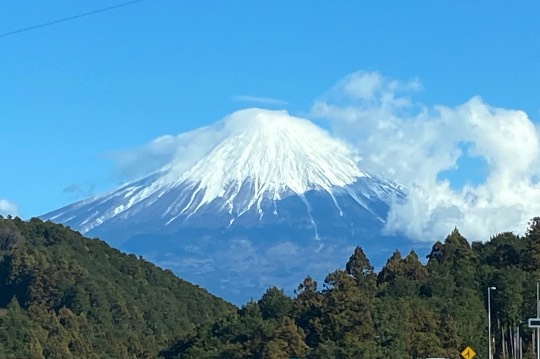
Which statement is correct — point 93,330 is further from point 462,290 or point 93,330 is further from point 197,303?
point 462,290

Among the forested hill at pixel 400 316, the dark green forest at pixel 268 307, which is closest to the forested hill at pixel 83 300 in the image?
the dark green forest at pixel 268 307

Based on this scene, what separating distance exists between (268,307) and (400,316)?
2053cm

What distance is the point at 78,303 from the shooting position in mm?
111562

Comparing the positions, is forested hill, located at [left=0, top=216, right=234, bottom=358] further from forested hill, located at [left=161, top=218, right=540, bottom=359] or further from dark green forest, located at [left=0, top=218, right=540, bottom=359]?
forested hill, located at [left=161, top=218, right=540, bottom=359]

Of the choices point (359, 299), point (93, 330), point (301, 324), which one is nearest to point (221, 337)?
point (301, 324)

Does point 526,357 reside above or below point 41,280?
below

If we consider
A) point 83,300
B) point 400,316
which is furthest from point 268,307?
point 83,300

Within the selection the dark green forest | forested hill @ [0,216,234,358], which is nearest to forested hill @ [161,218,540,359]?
the dark green forest

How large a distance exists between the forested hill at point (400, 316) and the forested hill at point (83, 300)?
36.6ft

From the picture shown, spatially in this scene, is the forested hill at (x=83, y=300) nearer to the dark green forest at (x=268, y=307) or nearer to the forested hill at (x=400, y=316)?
the dark green forest at (x=268, y=307)

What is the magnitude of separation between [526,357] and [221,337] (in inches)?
651

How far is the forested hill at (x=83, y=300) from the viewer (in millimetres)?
95938

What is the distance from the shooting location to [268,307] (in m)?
88.6

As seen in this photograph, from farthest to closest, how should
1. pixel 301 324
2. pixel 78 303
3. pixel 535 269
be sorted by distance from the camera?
pixel 78 303
pixel 535 269
pixel 301 324
